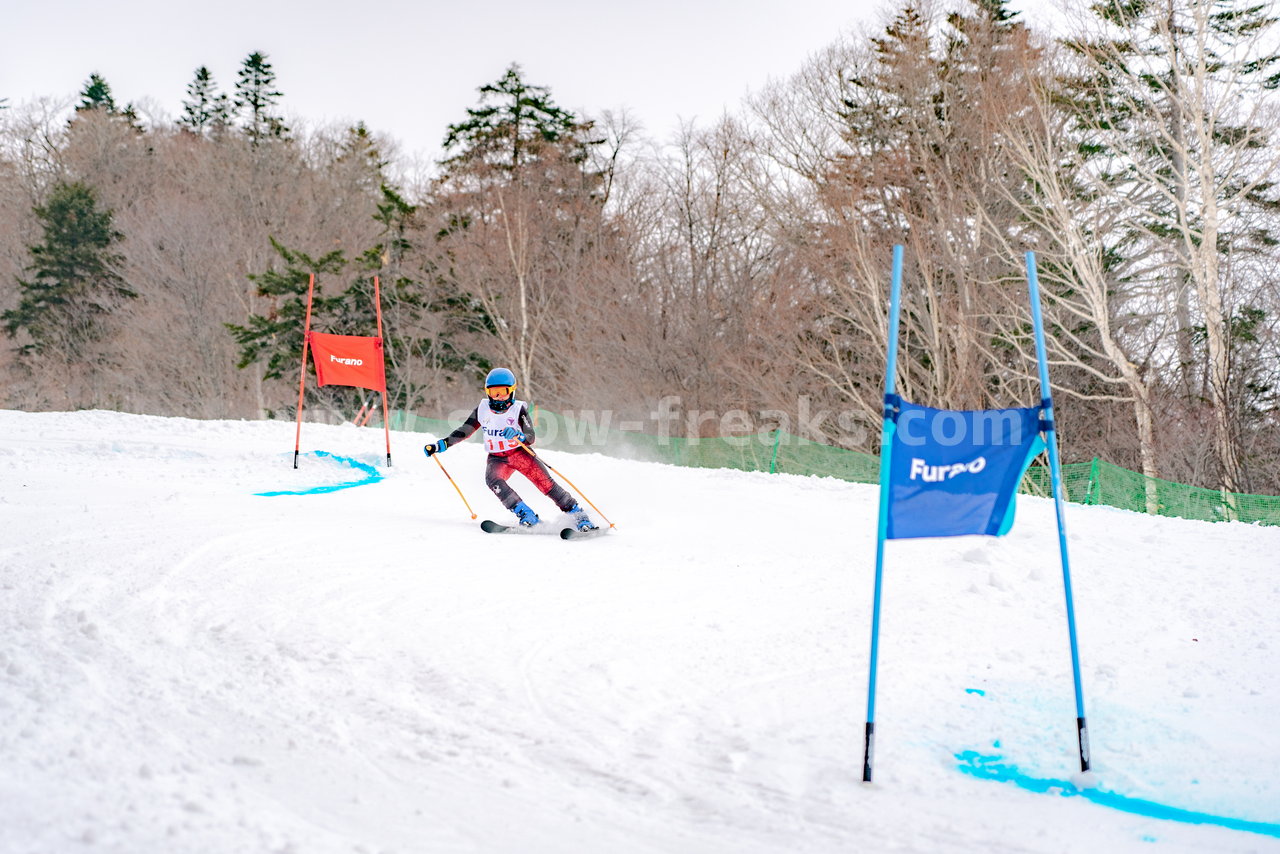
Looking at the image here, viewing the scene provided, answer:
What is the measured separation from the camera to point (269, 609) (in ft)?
17.8

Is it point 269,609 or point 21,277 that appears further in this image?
point 21,277

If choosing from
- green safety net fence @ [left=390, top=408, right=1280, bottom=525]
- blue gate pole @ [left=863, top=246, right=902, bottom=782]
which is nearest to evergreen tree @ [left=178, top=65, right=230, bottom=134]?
green safety net fence @ [left=390, top=408, right=1280, bottom=525]

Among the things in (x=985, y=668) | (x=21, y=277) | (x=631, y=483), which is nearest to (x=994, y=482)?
(x=985, y=668)

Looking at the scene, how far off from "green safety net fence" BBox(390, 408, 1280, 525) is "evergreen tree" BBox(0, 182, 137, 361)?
20457 mm

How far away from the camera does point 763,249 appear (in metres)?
26.6

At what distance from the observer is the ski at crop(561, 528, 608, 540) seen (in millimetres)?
8414

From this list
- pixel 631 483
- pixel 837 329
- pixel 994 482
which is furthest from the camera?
pixel 837 329

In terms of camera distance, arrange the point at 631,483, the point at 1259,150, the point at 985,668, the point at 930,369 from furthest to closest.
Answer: the point at 930,369, the point at 1259,150, the point at 631,483, the point at 985,668

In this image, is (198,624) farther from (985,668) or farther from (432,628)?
(985,668)

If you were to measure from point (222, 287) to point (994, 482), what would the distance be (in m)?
37.8

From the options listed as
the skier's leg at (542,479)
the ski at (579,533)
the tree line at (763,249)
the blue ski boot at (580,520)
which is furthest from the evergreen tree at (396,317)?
the ski at (579,533)

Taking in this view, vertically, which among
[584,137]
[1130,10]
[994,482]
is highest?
[584,137]

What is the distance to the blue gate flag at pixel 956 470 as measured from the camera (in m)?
3.70

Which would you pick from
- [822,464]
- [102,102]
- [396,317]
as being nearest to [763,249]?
[822,464]
